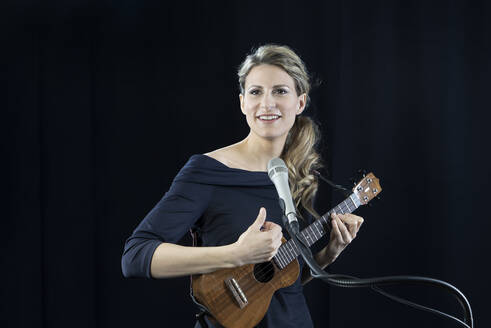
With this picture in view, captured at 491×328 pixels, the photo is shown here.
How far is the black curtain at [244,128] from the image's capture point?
237 centimetres

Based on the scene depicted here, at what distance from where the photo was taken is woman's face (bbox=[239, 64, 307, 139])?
156 centimetres

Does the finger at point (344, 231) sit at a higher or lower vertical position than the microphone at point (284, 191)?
lower

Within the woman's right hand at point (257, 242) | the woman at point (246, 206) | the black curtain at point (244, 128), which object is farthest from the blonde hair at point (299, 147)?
the black curtain at point (244, 128)

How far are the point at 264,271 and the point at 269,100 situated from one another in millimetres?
536

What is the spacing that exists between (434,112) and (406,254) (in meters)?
0.76

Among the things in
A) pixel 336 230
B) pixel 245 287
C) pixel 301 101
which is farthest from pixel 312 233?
pixel 301 101

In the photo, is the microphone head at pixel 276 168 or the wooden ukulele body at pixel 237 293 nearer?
the microphone head at pixel 276 168

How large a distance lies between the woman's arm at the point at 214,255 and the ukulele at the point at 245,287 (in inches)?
2.5

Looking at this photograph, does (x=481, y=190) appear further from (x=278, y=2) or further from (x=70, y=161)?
(x=70, y=161)

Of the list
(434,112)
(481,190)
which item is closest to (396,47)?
(434,112)

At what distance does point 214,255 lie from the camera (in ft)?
4.32

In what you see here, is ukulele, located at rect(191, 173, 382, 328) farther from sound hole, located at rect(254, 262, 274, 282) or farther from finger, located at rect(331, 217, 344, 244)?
finger, located at rect(331, 217, 344, 244)

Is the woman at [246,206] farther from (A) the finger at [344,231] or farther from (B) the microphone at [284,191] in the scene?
(B) the microphone at [284,191]

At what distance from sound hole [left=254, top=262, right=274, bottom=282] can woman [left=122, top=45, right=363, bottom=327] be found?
0.06m
